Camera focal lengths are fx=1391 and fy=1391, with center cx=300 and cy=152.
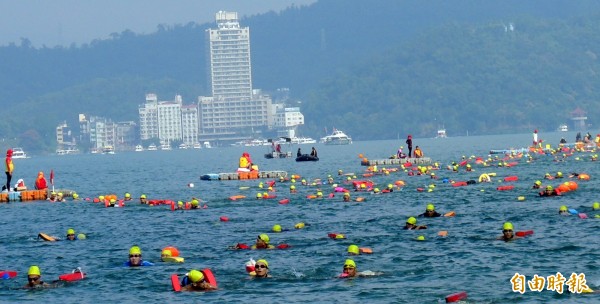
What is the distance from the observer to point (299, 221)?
58500 millimetres

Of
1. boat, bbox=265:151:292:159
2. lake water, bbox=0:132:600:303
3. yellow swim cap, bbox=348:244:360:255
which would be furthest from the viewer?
boat, bbox=265:151:292:159

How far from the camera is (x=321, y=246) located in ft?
157

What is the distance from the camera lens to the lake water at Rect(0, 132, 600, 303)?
3875 centimetres

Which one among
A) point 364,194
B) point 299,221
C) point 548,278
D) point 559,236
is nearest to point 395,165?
point 364,194

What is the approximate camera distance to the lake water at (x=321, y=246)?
38.8 m

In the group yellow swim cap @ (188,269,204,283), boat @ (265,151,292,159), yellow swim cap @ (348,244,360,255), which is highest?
boat @ (265,151,292,159)

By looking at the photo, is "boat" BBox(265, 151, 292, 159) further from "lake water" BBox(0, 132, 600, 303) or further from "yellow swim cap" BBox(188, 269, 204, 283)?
"yellow swim cap" BBox(188, 269, 204, 283)

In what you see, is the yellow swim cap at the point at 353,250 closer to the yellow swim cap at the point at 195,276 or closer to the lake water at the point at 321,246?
the lake water at the point at 321,246

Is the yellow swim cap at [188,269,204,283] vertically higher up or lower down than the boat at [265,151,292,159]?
lower down

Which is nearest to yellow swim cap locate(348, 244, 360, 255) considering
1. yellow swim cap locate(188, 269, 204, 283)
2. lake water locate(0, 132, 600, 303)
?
lake water locate(0, 132, 600, 303)

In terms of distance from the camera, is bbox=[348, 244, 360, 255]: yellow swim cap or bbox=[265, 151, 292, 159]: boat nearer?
bbox=[348, 244, 360, 255]: yellow swim cap

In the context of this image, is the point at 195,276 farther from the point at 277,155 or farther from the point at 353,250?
the point at 277,155

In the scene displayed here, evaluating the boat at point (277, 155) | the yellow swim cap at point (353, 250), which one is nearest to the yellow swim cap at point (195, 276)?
the yellow swim cap at point (353, 250)

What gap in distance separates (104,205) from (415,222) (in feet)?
89.5
